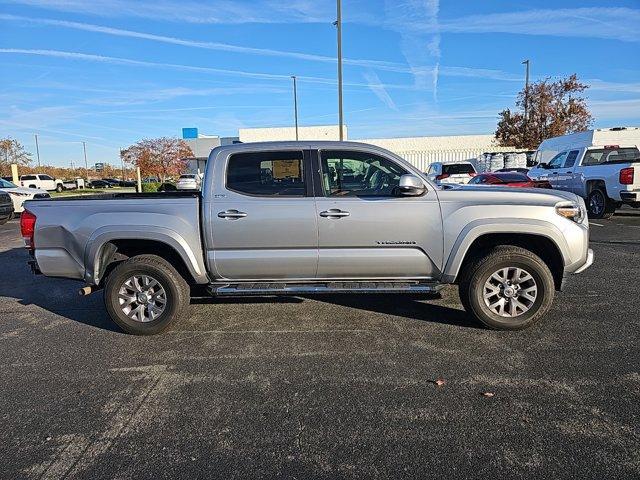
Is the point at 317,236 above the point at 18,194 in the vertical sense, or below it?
below

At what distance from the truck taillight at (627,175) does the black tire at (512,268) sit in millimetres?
9054

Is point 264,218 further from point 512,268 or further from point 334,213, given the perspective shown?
point 512,268

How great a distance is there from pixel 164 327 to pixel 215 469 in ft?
7.74

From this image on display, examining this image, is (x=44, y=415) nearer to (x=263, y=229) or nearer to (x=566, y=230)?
(x=263, y=229)

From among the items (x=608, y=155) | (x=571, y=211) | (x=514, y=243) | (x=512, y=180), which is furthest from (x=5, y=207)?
(x=608, y=155)

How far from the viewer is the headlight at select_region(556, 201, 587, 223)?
4.53 m

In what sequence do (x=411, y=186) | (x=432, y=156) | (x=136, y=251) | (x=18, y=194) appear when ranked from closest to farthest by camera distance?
(x=411, y=186) → (x=136, y=251) → (x=18, y=194) → (x=432, y=156)

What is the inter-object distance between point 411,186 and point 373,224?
53cm

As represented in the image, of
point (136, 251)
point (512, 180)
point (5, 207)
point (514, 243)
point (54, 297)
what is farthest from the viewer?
point (5, 207)

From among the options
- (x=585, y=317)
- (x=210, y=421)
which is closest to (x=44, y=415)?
(x=210, y=421)

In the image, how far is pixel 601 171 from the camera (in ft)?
40.9

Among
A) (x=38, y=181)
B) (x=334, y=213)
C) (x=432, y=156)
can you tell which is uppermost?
(x=432, y=156)

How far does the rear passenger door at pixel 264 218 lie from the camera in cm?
457

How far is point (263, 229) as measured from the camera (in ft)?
15.0
